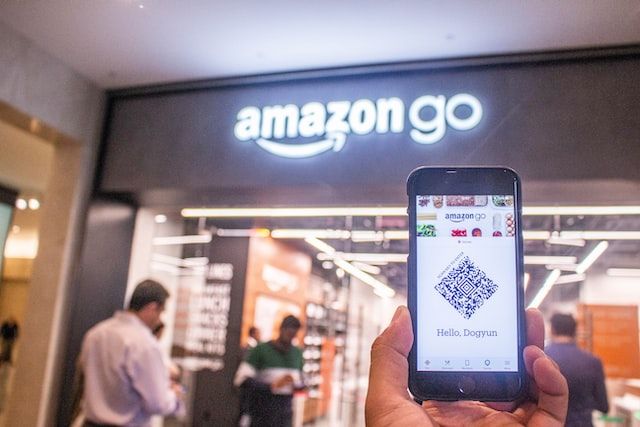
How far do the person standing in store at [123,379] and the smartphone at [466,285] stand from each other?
2.19 m

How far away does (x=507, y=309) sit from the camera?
124 cm

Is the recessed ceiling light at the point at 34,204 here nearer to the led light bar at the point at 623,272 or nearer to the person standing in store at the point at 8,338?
the person standing in store at the point at 8,338

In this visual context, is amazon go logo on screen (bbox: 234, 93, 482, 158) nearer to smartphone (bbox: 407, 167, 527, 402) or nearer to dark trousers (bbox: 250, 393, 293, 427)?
dark trousers (bbox: 250, 393, 293, 427)

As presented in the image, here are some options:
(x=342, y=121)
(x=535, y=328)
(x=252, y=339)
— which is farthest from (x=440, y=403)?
(x=252, y=339)

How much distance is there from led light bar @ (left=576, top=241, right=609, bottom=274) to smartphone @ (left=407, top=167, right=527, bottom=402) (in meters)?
3.63

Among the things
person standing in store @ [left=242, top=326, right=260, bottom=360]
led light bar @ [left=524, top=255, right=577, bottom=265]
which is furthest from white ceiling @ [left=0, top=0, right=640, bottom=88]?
person standing in store @ [left=242, top=326, right=260, bottom=360]

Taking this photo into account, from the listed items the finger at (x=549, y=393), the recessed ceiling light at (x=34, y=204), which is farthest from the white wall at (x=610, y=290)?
the recessed ceiling light at (x=34, y=204)

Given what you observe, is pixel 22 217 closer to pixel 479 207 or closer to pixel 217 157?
pixel 217 157

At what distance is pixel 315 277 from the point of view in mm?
6168

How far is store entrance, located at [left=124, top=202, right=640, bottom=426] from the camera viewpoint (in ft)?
14.8

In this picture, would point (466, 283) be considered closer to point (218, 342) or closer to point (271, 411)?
point (271, 411)

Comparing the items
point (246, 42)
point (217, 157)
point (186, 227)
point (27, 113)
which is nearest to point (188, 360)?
point (186, 227)

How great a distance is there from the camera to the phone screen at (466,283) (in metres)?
1.22

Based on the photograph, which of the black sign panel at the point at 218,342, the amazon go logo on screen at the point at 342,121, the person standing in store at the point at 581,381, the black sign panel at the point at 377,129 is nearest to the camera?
the black sign panel at the point at 377,129
